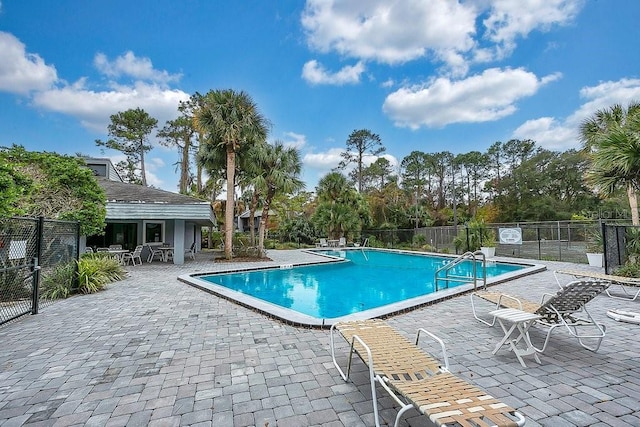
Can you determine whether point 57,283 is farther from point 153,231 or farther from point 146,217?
point 153,231

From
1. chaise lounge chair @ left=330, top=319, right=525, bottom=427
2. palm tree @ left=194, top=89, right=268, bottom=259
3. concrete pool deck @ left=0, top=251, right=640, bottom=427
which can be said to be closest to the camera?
chaise lounge chair @ left=330, top=319, right=525, bottom=427

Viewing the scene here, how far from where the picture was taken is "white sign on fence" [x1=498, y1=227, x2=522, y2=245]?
45.4 feet

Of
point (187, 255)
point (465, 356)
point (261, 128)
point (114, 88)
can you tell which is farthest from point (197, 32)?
point (465, 356)

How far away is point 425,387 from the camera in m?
2.01

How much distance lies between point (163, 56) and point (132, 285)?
1055cm

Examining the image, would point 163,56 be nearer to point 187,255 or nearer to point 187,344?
point 187,255

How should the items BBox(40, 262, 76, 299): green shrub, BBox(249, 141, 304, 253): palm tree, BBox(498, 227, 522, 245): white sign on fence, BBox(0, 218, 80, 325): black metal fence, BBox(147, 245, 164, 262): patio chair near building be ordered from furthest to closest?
1. BBox(249, 141, 304, 253): palm tree
2. BBox(498, 227, 522, 245): white sign on fence
3. BBox(147, 245, 164, 262): patio chair near building
4. BBox(40, 262, 76, 299): green shrub
5. BBox(0, 218, 80, 325): black metal fence

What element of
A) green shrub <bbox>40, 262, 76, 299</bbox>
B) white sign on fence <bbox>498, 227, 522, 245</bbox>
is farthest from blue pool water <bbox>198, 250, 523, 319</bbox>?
green shrub <bbox>40, 262, 76, 299</bbox>

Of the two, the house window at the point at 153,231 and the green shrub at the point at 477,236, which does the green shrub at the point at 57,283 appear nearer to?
the house window at the point at 153,231

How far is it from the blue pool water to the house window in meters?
6.48

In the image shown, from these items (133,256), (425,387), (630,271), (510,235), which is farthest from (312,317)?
(510,235)

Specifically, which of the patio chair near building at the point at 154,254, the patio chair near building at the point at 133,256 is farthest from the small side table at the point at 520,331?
the patio chair near building at the point at 154,254

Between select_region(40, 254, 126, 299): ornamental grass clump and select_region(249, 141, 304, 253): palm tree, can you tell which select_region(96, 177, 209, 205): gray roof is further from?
select_region(40, 254, 126, 299): ornamental grass clump

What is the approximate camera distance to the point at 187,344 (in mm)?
3816
